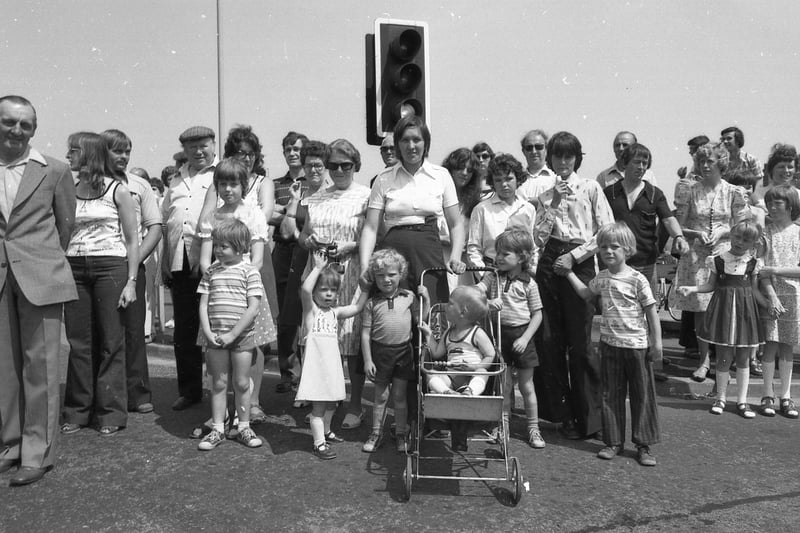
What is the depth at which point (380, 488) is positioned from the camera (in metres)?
4.00

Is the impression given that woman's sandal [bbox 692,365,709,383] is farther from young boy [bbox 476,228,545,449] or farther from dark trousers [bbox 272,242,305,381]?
dark trousers [bbox 272,242,305,381]

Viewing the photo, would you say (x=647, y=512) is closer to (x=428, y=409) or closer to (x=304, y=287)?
(x=428, y=409)

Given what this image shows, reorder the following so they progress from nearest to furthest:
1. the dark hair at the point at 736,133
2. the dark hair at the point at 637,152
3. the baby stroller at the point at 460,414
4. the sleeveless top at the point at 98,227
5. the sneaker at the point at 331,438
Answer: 1. the baby stroller at the point at 460,414
2. the sneaker at the point at 331,438
3. the sleeveless top at the point at 98,227
4. the dark hair at the point at 637,152
5. the dark hair at the point at 736,133

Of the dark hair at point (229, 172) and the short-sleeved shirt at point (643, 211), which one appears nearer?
the dark hair at point (229, 172)

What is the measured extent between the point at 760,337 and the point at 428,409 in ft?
11.6

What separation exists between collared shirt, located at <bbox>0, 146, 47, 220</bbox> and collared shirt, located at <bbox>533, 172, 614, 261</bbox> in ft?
11.1

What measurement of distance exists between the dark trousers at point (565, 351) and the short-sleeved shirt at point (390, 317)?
108 centimetres

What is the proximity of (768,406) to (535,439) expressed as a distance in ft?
7.69

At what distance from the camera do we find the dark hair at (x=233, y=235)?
15.5 ft

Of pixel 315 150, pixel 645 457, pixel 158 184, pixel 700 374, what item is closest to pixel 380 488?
pixel 645 457

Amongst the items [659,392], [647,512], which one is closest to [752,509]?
[647,512]

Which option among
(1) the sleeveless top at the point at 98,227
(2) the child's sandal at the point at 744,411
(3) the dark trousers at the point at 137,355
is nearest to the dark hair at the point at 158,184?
(3) the dark trousers at the point at 137,355

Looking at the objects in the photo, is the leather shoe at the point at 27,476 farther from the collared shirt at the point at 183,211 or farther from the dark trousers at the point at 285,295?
the dark trousers at the point at 285,295

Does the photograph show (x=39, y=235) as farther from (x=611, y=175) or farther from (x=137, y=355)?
(x=611, y=175)
